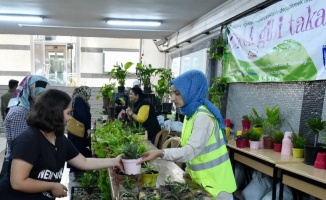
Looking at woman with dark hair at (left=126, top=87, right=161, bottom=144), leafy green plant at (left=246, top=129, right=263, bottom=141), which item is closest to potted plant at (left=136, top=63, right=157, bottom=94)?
woman with dark hair at (left=126, top=87, right=161, bottom=144)

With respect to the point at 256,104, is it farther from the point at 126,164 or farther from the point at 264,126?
the point at 126,164

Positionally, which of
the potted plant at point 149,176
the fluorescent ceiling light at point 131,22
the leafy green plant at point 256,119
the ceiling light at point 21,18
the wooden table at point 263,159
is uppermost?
the fluorescent ceiling light at point 131,22

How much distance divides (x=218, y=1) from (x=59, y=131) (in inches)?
136

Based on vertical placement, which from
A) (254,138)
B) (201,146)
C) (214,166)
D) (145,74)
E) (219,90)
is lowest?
(254,138)

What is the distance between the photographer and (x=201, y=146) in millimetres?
1528

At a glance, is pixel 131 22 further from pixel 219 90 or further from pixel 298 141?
pixel 298 141

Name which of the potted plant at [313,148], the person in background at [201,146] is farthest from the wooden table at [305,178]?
the person in background at [201,146]

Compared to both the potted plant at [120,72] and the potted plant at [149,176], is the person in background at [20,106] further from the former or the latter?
the potted plant at [120,72]

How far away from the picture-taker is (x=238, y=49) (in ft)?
13.0

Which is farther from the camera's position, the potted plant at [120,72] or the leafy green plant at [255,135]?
the potted plant at [120,72]

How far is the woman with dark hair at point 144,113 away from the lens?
380cm

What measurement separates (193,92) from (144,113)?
86.5 inches

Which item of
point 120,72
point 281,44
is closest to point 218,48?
point 281,44

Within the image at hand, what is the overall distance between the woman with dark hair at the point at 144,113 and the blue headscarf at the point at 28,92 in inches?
62.0
